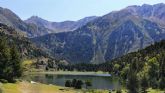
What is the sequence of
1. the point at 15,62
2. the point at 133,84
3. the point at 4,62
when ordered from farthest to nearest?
the point at 15,62 → the point at 4,62 → the point at 133,84

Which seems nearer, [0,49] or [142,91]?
[0,49]

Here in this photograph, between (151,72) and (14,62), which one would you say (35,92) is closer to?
(14,62)

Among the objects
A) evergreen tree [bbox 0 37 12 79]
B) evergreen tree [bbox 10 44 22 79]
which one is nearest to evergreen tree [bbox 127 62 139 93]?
evergreen tree [bbox 0 37 12 79]

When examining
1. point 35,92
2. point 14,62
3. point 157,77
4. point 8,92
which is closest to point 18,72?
point 14,62

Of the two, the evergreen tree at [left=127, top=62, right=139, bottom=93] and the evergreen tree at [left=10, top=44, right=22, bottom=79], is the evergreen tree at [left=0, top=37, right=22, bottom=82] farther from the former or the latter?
the evergreen tree at [left=127, top=62, right=139, bottom=93]

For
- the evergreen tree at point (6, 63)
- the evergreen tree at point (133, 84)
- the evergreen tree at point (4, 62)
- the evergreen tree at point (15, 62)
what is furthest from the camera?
the evergreen tree at point (15, 62)

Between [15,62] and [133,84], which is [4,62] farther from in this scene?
[133,84]

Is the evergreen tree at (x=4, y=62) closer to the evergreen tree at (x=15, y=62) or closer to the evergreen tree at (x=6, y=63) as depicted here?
the evergreen tree at (x=6, y=63)

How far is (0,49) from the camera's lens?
117312 millimetres

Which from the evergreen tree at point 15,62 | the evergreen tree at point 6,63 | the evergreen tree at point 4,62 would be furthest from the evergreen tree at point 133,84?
the evergreen tree at point 15,62

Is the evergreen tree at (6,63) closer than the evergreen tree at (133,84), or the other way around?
the evergreen tree at (6,63)

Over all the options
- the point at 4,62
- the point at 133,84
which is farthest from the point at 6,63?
the point at 133,84

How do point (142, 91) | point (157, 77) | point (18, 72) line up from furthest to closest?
point (157, 77)
point (18, 72)
point (142, 91)

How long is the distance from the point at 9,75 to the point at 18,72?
15.6 m
